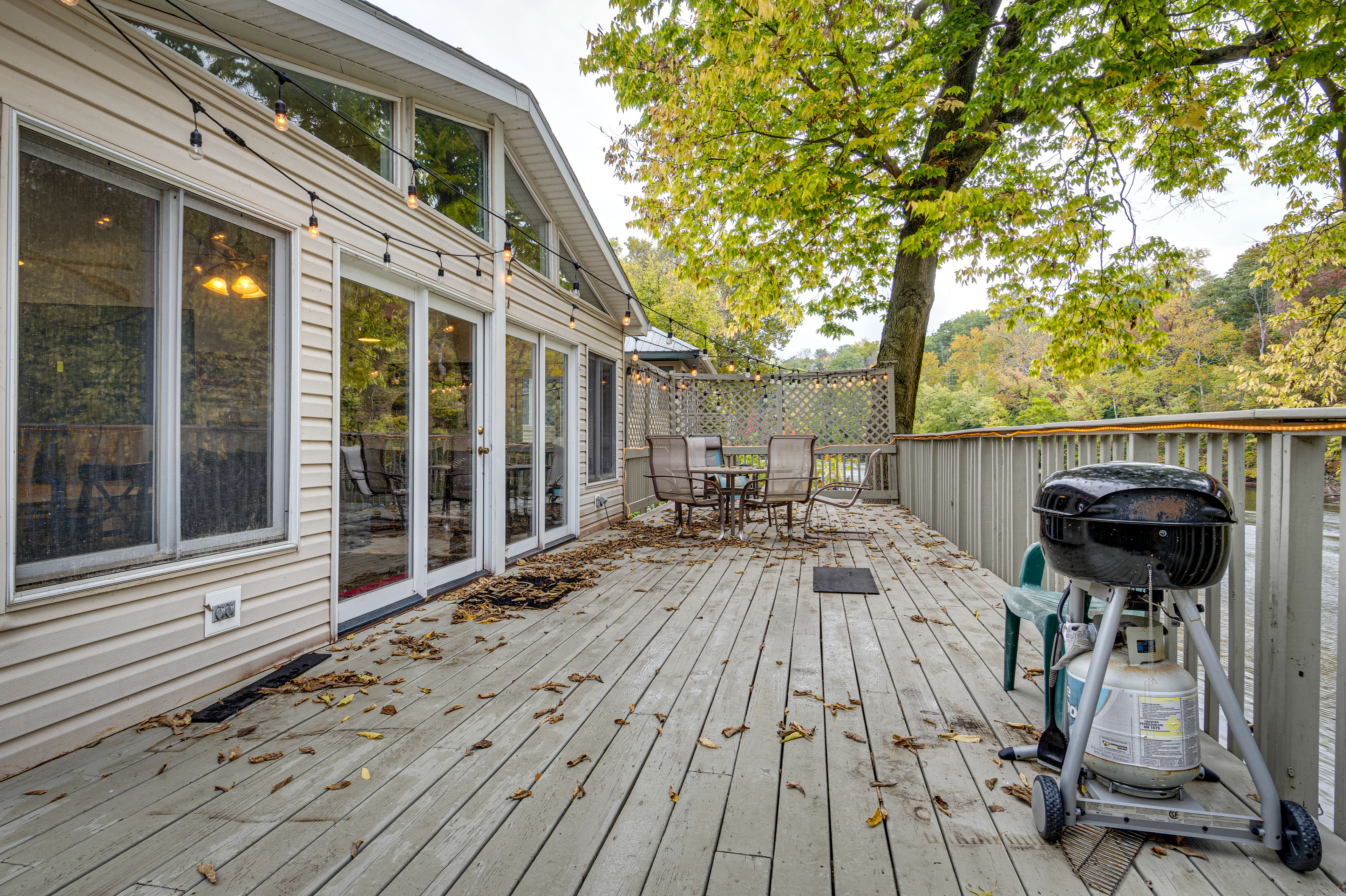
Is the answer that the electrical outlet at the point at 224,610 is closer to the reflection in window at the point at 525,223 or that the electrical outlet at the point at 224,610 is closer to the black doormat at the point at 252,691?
the black doormat at the point at 252,691

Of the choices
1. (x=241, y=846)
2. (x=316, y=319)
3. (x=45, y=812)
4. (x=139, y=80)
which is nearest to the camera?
(x=241, y=846)

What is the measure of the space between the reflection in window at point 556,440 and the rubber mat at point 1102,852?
4.74 metres

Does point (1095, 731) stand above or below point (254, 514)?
below

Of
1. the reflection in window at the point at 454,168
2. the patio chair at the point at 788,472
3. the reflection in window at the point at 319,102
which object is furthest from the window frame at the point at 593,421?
the reflection in window at the point at 319,102

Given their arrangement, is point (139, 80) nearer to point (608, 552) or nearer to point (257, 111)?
point (257, 111)

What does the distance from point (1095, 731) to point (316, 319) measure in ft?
11.5

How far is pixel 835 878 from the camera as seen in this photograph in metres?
1.40

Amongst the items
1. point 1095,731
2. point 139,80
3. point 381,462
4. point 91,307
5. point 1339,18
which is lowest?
point 1095,731

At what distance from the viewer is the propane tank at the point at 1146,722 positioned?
145 cm

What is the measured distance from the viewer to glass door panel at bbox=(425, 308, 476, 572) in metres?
3.92

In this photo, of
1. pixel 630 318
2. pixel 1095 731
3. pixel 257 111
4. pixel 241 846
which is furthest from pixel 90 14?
pixel 630 318

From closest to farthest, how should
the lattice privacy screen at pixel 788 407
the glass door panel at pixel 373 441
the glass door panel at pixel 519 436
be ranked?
the glass door panel at pixel 373 441
the glass door panel at pixel 519 436
the lattice privacy screen at pixel 788 407

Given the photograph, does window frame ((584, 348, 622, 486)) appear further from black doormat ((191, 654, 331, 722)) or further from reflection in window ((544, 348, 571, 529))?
black doormat ((191, 654, 331, 722))

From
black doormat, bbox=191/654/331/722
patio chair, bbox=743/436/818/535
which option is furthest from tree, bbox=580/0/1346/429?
black doormat, bbox=191/654/331/722
